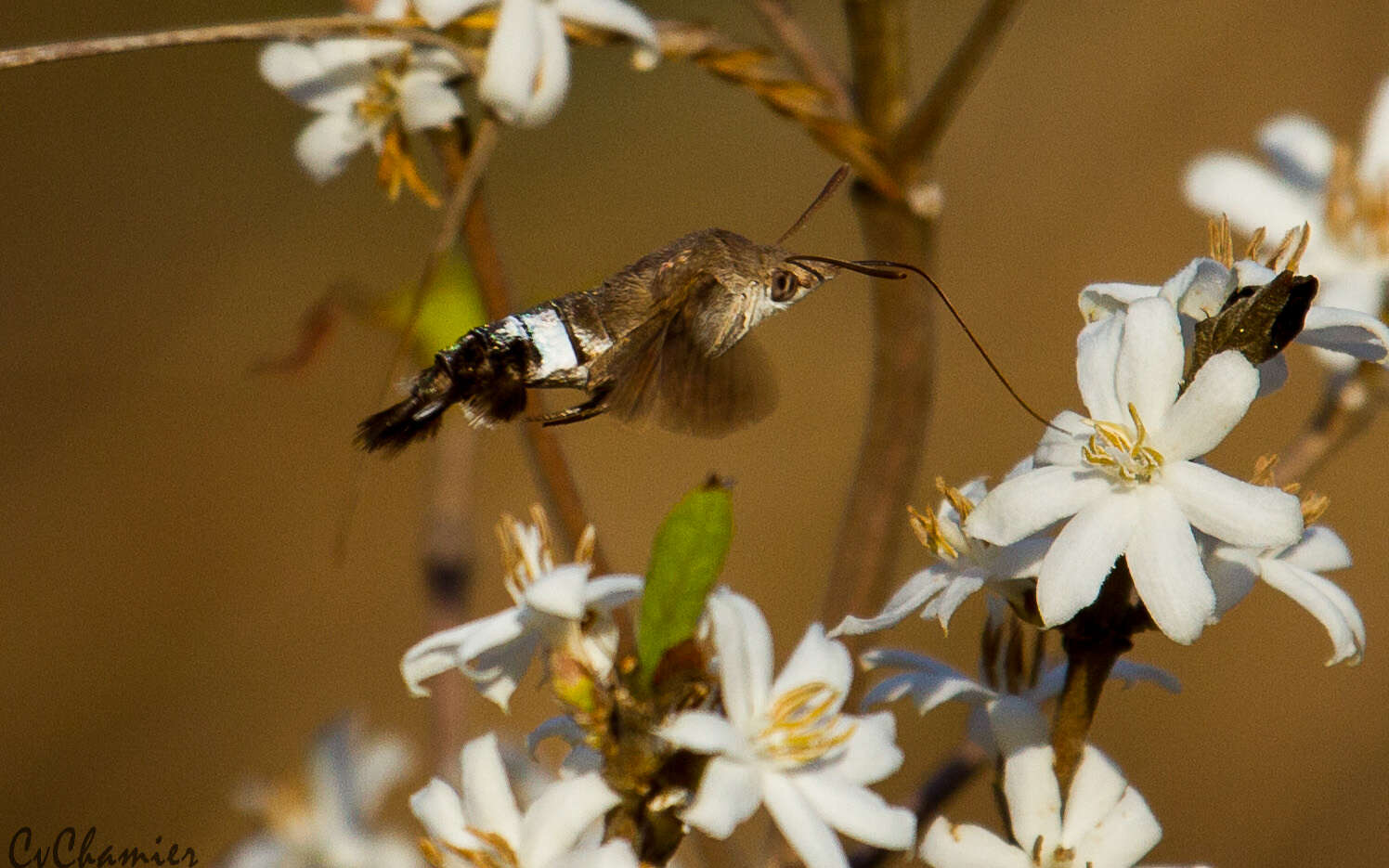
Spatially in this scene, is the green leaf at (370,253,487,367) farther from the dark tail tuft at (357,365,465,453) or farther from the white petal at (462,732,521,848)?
the white petal at (462,732,521,848)

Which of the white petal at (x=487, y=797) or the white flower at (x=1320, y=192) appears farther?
the white flower at (x=1320, y=192)

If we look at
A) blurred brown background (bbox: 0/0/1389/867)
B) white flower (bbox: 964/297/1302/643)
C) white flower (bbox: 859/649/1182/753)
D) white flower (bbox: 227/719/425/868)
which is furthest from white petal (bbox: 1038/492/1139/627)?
blurred brown background (bbox: 0/0/1389/867)

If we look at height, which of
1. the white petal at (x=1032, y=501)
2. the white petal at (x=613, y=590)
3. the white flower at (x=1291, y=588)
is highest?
the white petal at (x=613, y=590)

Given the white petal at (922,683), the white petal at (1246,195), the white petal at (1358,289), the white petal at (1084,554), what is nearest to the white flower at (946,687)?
the white petal at (922,683)

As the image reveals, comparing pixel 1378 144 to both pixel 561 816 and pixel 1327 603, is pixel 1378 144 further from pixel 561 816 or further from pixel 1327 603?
pixel 561 816

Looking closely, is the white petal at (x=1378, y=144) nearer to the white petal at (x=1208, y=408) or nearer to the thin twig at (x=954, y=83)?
the thin twig at (x=954, y=83)

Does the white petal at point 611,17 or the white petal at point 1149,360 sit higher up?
the white petal at point 611,17
